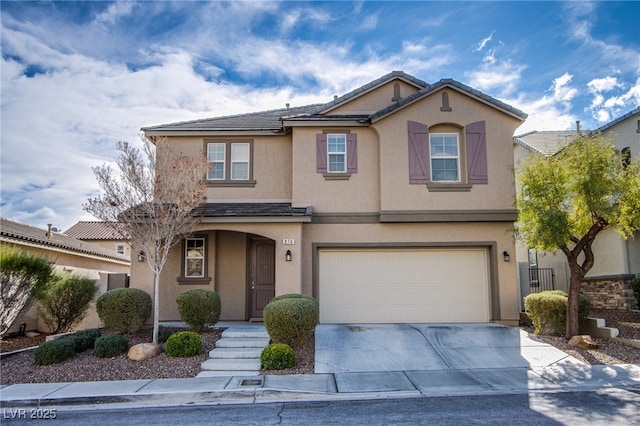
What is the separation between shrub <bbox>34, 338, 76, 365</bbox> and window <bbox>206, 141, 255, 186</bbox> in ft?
21.0

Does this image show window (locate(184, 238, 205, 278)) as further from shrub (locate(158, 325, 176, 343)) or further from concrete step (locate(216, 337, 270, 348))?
concrete step (locate(216, 337, 270, 348))

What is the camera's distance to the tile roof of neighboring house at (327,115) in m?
14.0

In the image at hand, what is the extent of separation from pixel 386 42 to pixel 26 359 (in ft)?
38.3

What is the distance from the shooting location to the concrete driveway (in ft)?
32.9

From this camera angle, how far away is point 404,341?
37.6 feet

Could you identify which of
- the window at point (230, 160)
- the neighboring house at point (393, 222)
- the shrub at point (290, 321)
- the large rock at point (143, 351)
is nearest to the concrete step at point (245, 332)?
the shrub at point (290, 321)

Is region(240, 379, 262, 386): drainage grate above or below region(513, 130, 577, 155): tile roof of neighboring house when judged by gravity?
below

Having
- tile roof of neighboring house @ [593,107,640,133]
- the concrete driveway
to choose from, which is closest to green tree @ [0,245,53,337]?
the concrete driveway

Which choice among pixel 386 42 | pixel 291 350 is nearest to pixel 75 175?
pixel 291 350

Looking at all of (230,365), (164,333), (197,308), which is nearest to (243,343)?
(230,365)

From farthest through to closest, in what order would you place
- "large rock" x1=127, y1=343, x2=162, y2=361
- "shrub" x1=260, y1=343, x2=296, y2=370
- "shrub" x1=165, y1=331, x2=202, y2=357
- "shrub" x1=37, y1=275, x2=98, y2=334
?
"shrub" x1=37, y1=275, x2=98, y2=334 → "shrub" x1=165, y1=331, x2=202, y2=357 → "large rock" x1=127, y1=343, x2=162, y2=361 → "shrub" x1=260, y1=343, x2=296, y2=370

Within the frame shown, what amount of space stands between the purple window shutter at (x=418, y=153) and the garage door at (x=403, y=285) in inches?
85.4

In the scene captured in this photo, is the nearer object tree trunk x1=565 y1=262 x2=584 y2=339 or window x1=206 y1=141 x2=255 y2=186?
tree trunk x1=565 y1=262 x2=584 y2=339

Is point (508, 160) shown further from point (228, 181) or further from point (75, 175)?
point (75, 175)
